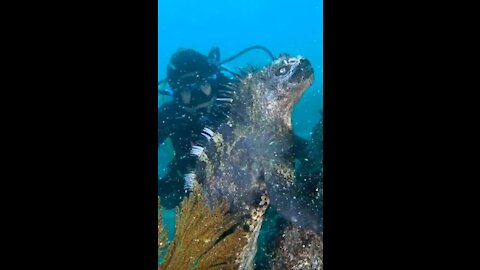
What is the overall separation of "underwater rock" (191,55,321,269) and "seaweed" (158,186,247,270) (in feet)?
0.90

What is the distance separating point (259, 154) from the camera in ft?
11.6

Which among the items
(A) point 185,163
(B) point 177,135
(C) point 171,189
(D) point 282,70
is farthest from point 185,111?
(D) point 282,70

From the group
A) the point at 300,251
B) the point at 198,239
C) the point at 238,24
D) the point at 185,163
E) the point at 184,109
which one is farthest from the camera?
the point at 238,24

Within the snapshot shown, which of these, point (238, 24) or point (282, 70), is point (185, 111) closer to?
point (282, 70)

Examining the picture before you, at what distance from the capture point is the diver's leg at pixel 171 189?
4531 mm

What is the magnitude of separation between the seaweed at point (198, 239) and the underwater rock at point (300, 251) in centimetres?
55

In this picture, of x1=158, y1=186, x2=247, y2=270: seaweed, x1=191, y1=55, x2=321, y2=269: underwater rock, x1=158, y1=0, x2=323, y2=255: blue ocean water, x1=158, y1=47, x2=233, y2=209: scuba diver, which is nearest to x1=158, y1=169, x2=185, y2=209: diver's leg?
x1=158, y1=47, x2=233, y2=209: scuba diver

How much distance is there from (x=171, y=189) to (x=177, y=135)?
0.63 m

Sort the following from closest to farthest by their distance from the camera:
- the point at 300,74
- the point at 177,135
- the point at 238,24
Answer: the point at 300,74 < the point at 177,135 < the point at 238,24
